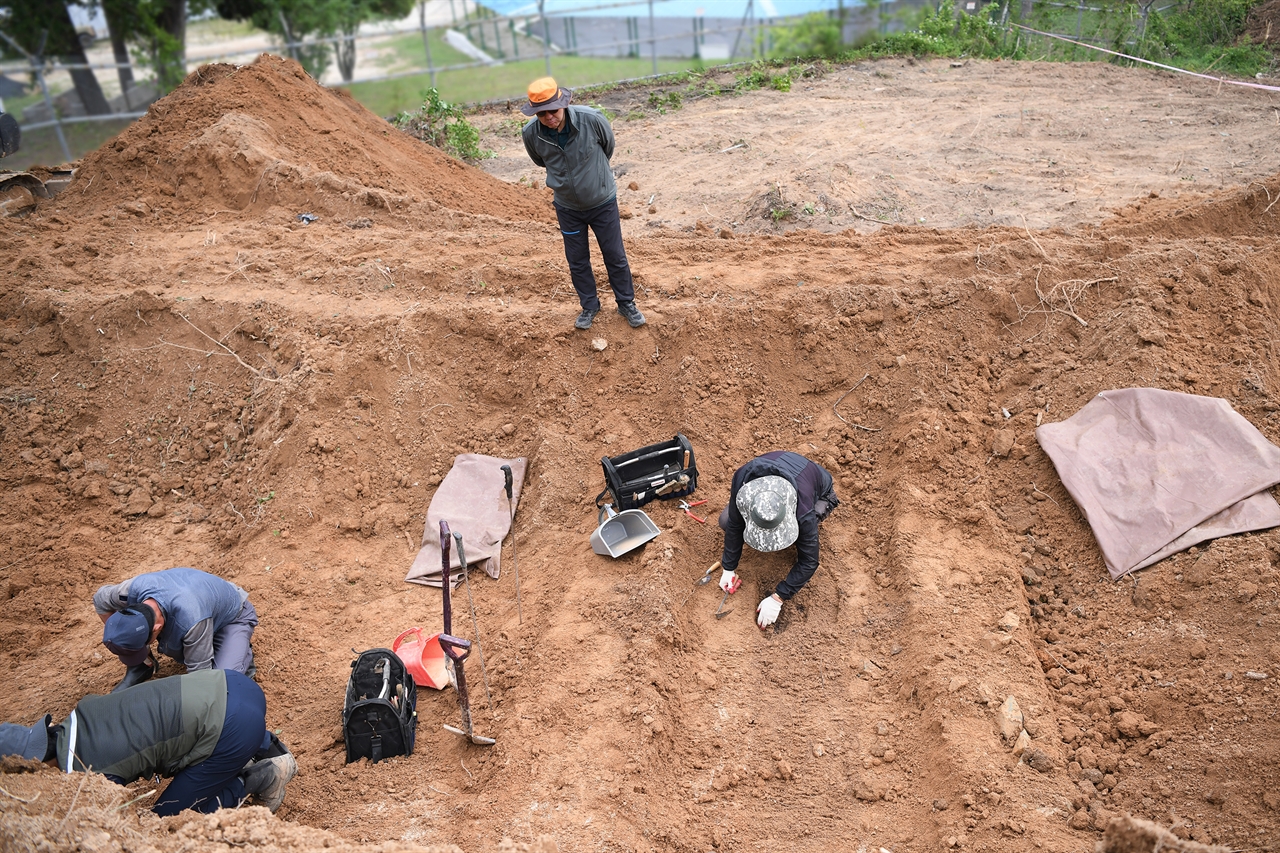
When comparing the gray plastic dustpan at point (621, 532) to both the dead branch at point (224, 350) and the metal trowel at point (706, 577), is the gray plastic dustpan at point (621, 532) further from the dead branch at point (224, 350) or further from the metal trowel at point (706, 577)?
the dead branch at point (224, 350)

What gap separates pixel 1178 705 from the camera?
3.75 metres

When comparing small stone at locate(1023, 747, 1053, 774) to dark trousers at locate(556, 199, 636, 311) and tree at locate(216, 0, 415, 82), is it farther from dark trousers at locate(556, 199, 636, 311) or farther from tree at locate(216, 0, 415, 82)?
tree at locate(216, 0, 415, 82)

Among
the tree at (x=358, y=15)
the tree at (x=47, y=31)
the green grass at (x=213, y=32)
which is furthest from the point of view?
the green grass at (x=213, y=32)

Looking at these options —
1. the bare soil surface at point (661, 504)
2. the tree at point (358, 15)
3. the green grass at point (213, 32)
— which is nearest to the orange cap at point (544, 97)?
the bare soil surface at point (661, 504)

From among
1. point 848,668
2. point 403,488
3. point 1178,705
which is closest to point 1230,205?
point 1178,705

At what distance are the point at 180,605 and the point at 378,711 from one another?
3.94ft

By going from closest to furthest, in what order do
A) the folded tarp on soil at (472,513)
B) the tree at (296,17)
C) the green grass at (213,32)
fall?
the folded tarp on soil at (472,513)
the tree at (296,17)
the green grass at (213,32)

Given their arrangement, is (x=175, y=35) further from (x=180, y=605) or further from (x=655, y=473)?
(x=655, y=473)

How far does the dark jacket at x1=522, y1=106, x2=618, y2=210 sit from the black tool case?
5.86 ft

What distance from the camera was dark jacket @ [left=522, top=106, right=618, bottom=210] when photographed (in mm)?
5188

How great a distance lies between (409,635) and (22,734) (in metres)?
1.90

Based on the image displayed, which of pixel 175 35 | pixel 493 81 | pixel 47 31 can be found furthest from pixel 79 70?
pixel 493 81

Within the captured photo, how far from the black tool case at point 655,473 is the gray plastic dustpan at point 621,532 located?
2.9 inches

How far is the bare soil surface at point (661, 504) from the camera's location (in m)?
3.74
